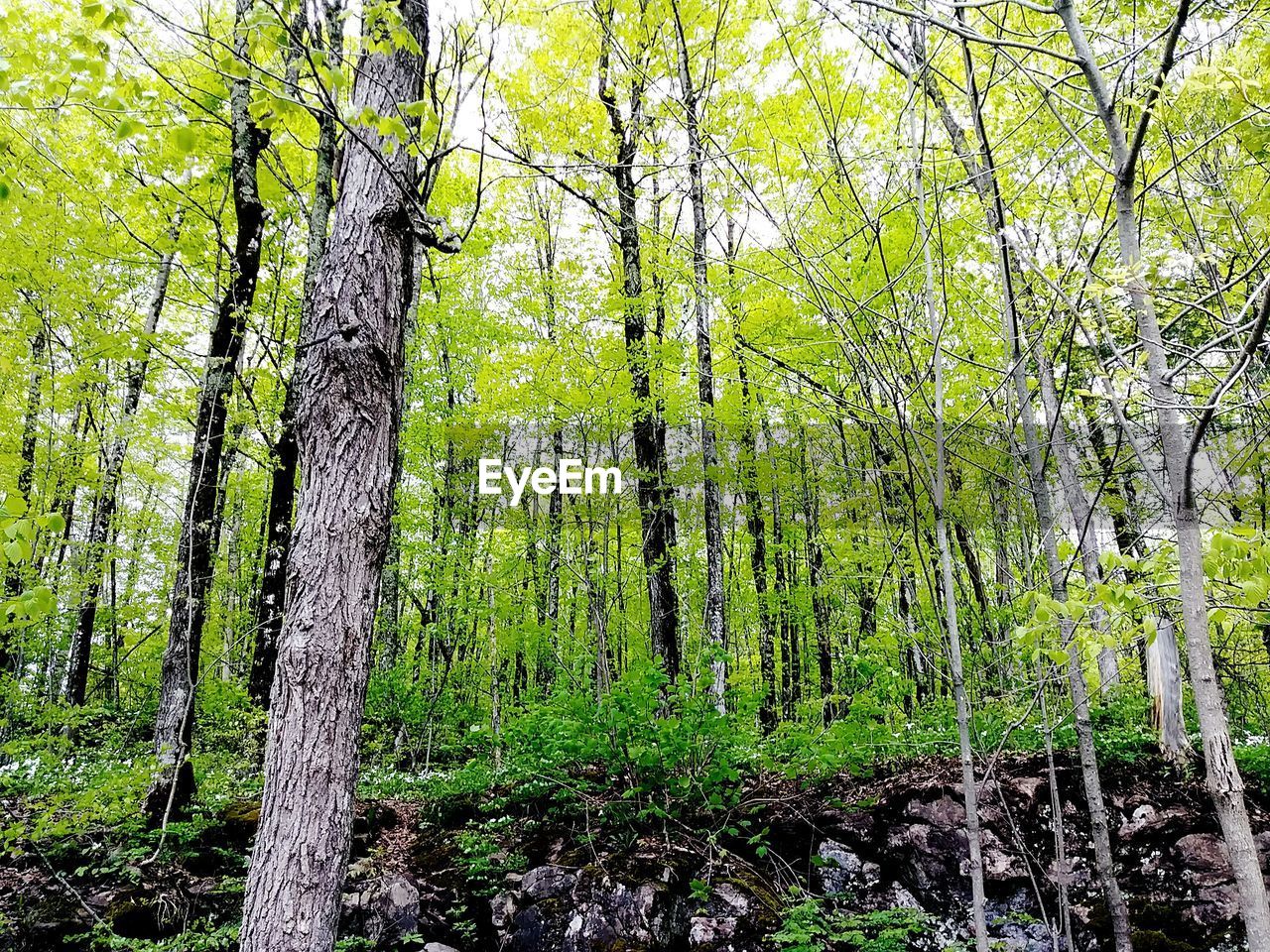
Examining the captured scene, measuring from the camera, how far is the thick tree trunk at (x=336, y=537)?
2506mm

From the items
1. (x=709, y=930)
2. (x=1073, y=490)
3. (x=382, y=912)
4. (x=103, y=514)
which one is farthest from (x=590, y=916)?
(x=103, y=514)

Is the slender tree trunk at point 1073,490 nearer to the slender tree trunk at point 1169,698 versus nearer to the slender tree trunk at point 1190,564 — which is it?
the slender tree trunk at point 1169,698

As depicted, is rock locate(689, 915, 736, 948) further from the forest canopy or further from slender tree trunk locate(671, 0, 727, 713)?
slender tree trunk locate(671, 0, 727, 713)

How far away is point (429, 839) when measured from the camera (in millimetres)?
6281

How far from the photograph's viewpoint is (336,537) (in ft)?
9.11

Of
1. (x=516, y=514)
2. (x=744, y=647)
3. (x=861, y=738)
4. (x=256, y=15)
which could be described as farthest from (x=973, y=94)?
(x=744, y=647)

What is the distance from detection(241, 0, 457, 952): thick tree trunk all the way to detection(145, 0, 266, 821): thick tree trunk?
119 inches

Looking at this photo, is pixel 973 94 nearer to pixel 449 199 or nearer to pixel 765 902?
pixel 765 902

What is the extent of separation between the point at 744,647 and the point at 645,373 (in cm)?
1466

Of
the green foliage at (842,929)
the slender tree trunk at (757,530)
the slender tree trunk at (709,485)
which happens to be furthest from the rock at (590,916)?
the slender tree trunk at (757,530)

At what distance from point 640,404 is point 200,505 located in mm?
4614

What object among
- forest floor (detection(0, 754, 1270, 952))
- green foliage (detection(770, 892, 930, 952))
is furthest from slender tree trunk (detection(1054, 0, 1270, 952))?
forest floor (detection(0, 754, 1270, 952))

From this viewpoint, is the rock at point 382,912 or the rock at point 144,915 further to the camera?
the rock at point 382,912

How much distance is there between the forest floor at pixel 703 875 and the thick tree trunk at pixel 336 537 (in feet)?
9.27
